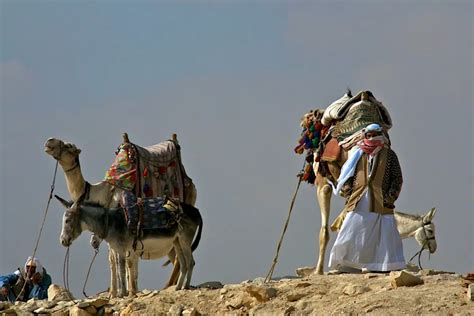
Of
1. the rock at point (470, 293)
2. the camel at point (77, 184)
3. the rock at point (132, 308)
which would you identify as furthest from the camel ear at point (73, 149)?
the rock at point (470, 293)

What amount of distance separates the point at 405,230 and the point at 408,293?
329 inches

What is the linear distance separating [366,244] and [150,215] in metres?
3.23

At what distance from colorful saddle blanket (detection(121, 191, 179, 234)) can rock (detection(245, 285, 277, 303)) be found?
3040 millimetres

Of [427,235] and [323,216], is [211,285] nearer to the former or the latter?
[323,216]

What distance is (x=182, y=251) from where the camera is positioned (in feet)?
A: 61.7

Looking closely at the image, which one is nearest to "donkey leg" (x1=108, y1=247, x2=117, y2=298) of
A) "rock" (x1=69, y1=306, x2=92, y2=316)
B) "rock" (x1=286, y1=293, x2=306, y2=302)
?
"rock" (x1=69, y1=306, x2=92, y2=316)

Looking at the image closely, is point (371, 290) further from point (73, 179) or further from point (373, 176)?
point (73, 179)

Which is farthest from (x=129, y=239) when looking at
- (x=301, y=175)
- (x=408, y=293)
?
(x=408, y=293)

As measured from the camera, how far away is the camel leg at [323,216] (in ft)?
59.2

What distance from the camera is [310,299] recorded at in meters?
15.4

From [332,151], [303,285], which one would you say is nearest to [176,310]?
[303,285]

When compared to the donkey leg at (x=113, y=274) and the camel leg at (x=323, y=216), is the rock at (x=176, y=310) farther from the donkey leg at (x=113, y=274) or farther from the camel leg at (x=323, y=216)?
the donkey leg at (x=113, y=274)

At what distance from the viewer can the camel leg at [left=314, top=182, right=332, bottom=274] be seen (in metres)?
18.0

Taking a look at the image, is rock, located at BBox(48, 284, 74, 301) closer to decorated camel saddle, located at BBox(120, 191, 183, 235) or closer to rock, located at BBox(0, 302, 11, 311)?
rock, located at BBox(0, 302, 11, 311)
